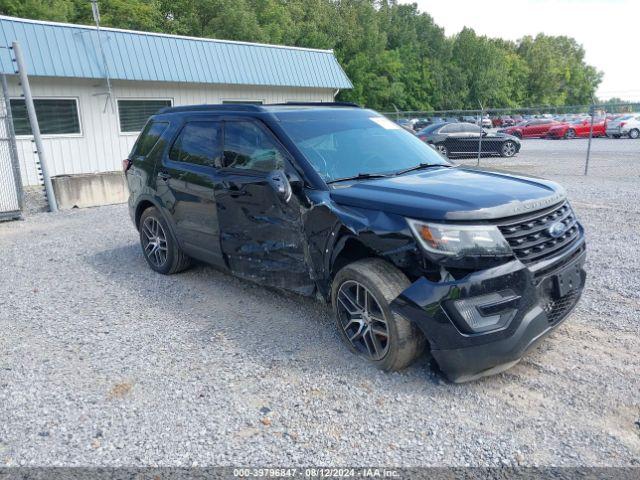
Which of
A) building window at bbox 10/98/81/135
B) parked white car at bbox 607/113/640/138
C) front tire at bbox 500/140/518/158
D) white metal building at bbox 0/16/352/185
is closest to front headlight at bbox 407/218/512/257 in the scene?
white metal building at bbox 0/16/352/185

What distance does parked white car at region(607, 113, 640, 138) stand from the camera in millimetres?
28922

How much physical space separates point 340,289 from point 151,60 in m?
13.5

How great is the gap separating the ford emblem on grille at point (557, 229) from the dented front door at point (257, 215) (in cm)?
174

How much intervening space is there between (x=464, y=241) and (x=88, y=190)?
400 inches

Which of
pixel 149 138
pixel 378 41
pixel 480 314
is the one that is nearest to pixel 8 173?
pixel 149 138

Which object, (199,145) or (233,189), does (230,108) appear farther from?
(233,189)

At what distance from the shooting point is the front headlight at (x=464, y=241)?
2992mm

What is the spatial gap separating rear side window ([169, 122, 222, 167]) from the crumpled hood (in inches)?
61.6

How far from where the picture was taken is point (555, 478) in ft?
8.16

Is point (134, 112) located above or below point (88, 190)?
above

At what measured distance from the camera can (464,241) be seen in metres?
3.00

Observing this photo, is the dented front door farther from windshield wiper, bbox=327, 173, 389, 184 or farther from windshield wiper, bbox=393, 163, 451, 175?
windshield wiper, bbox=393, 163, 451, 175

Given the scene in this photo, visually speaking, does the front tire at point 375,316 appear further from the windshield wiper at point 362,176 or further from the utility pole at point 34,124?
the utility pole at point 34,124

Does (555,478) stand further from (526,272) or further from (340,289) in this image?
(340,289)
